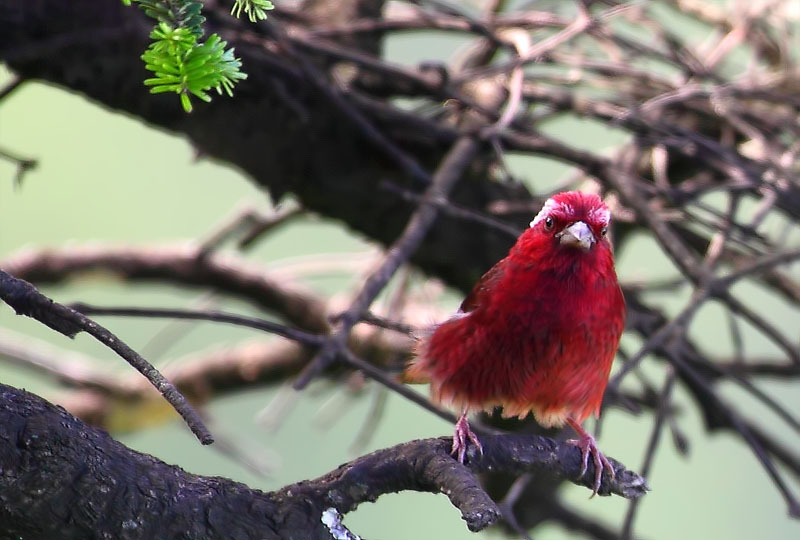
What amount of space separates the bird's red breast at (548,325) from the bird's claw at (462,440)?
0.73 feet

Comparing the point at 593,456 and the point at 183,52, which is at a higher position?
the point at 593,456

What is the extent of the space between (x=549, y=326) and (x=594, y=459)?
1.07ft

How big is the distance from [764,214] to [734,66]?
157 centimetres

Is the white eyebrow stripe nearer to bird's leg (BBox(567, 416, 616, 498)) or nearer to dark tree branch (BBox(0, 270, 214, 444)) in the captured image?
bird's leg (BBox(567, 416, 616, 498))

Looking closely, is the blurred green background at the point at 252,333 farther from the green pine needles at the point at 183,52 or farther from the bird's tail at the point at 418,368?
the green pine needles at the point at 183,52

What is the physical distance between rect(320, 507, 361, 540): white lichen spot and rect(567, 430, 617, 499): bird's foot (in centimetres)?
48

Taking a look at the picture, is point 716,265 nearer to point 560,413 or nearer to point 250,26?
point 560,413

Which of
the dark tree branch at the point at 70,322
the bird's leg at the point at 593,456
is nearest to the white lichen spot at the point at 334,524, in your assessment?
the dark tree branch at the point at 70,322

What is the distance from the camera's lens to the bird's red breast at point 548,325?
2297mm

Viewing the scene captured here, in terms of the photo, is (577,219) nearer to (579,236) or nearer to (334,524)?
(579,236)

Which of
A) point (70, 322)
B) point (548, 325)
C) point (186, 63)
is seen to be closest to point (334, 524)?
point (70, 322)

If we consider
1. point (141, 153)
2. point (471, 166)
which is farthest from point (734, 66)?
point (141, 153)

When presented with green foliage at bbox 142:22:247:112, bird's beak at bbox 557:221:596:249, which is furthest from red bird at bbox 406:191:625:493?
green foliage at bbox 142:22:247:112

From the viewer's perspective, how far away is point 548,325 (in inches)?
90.7
